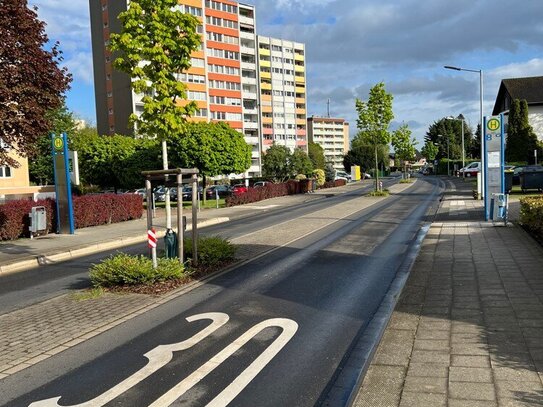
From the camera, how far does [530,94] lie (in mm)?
65188

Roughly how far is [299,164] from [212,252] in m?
42.5

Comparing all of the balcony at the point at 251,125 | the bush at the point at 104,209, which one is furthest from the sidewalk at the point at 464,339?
the balcony at the point at 251,125

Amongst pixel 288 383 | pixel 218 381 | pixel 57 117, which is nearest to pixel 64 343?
pixel 218 381

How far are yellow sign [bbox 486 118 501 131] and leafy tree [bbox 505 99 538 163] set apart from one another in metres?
43.7

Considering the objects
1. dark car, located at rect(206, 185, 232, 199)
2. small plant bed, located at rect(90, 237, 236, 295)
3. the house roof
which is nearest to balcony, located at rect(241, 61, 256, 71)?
the house roof

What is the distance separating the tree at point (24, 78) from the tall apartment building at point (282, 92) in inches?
3711

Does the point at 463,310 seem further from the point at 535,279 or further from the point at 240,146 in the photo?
the point at 240,146

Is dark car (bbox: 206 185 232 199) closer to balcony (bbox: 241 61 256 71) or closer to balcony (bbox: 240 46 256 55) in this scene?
balcony (bbox: 241 61 256 71)

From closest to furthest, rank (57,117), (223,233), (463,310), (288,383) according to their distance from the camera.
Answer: (288,383) → (463,310) → (223,233) → (57,117)

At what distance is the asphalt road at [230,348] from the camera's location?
439cm

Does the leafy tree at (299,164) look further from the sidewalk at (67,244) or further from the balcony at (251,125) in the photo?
the balcony at (251,125)

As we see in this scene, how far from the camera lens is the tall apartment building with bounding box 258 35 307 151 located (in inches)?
4336

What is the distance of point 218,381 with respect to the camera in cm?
459

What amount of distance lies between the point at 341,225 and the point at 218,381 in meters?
13.5
